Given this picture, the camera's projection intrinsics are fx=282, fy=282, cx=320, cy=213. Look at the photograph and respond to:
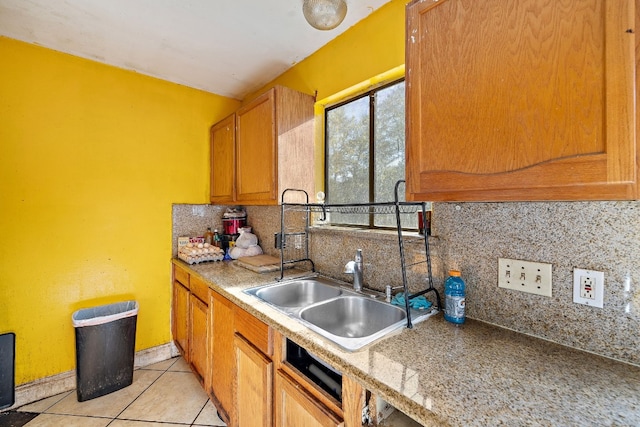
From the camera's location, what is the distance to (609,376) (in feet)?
2.49

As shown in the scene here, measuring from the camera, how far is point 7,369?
6.00 ft

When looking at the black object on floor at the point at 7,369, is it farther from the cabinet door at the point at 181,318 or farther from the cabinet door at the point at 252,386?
the cabinet door at the point at 252,386

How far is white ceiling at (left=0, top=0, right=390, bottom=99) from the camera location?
5.09ft

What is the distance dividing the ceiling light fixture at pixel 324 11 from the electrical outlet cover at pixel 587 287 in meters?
1.41

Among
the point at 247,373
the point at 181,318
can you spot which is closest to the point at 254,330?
the point at 247,373

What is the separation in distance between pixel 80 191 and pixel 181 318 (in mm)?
1222

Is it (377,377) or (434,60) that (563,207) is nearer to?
(434,60)

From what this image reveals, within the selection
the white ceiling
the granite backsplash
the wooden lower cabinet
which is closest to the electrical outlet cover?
the granite backsplash

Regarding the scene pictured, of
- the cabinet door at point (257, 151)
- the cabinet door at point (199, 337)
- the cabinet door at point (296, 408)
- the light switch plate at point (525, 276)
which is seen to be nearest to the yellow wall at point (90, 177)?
the cabinet door at point (257, 151)

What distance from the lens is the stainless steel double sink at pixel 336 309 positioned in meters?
1.19

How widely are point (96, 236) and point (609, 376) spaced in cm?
286

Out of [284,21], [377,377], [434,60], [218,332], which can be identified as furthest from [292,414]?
[284,21]

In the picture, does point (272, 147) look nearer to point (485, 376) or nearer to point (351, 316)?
point (351, 316)

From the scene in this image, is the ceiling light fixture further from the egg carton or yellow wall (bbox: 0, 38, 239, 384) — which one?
the egg carton
